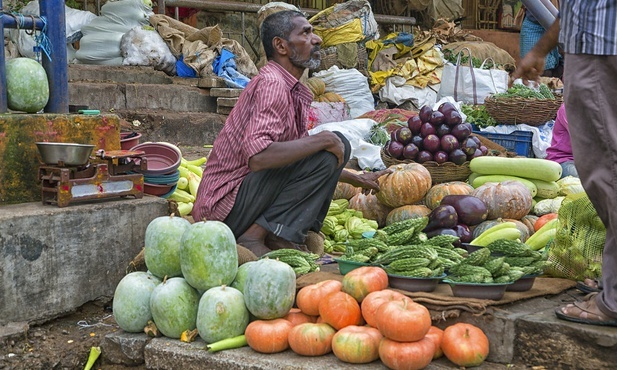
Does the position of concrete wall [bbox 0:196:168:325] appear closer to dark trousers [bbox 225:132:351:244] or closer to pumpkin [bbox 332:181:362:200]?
dark trousers [bbox 225:132:351:244]

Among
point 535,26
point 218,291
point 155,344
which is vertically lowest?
point 155,344

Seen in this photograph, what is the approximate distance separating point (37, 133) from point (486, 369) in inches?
113

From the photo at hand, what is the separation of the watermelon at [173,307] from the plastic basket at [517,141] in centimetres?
540

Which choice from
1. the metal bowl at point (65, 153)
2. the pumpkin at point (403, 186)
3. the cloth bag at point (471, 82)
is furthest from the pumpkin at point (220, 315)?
the cloth bag at point (471, 82)

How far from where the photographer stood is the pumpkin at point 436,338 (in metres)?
3.14

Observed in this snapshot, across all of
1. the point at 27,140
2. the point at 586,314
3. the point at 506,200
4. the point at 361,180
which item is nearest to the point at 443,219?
the point at 361,180

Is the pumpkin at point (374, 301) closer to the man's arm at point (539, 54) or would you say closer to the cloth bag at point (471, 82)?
the man's arm at point (539, 54)

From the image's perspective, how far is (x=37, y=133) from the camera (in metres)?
4.37

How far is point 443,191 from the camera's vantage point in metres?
5.60

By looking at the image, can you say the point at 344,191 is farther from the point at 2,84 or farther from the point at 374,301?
the point at 374,301

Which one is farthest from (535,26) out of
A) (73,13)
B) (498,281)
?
(498,281)

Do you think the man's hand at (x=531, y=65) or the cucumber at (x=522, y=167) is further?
the cucumber at (x=522, y=167)

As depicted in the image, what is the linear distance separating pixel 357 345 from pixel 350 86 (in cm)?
795

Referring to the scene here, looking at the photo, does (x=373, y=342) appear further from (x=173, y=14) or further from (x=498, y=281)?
(x=173, y=14)
